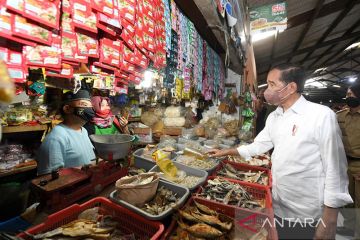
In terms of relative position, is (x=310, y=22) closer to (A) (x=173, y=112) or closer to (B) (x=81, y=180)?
(A) (x=173, y=112)

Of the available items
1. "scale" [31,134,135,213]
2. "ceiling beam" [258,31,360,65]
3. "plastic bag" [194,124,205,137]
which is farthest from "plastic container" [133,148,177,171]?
"ceiling beam" [258,31,360,65]

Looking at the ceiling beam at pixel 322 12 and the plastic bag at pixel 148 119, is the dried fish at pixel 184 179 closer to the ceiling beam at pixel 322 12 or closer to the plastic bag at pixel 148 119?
the plastic bag at pixel 148 119

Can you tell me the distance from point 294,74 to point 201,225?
171cm

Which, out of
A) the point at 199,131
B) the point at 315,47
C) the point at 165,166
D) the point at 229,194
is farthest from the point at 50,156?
the point at 315,47

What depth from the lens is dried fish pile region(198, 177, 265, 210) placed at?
1874 millimetres

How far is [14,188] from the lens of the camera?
1.63 metres

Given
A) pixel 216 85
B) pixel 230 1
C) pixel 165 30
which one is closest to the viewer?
pixel 165 30

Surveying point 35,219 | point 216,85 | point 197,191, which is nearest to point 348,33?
point 216,85

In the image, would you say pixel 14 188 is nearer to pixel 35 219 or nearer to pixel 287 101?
pixel 35 219

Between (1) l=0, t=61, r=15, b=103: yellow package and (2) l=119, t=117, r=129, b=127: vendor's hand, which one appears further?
(2) l=119, t=117, r=129, b=127: vendor's hand

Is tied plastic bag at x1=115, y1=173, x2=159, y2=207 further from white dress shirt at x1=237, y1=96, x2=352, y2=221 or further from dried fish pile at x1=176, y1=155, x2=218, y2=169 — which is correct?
white dress shirt at x1=237, y1=96, x2=352, y2=221

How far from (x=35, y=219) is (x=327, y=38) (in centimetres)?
1194

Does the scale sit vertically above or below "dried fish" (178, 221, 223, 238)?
above

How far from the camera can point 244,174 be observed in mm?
2840
